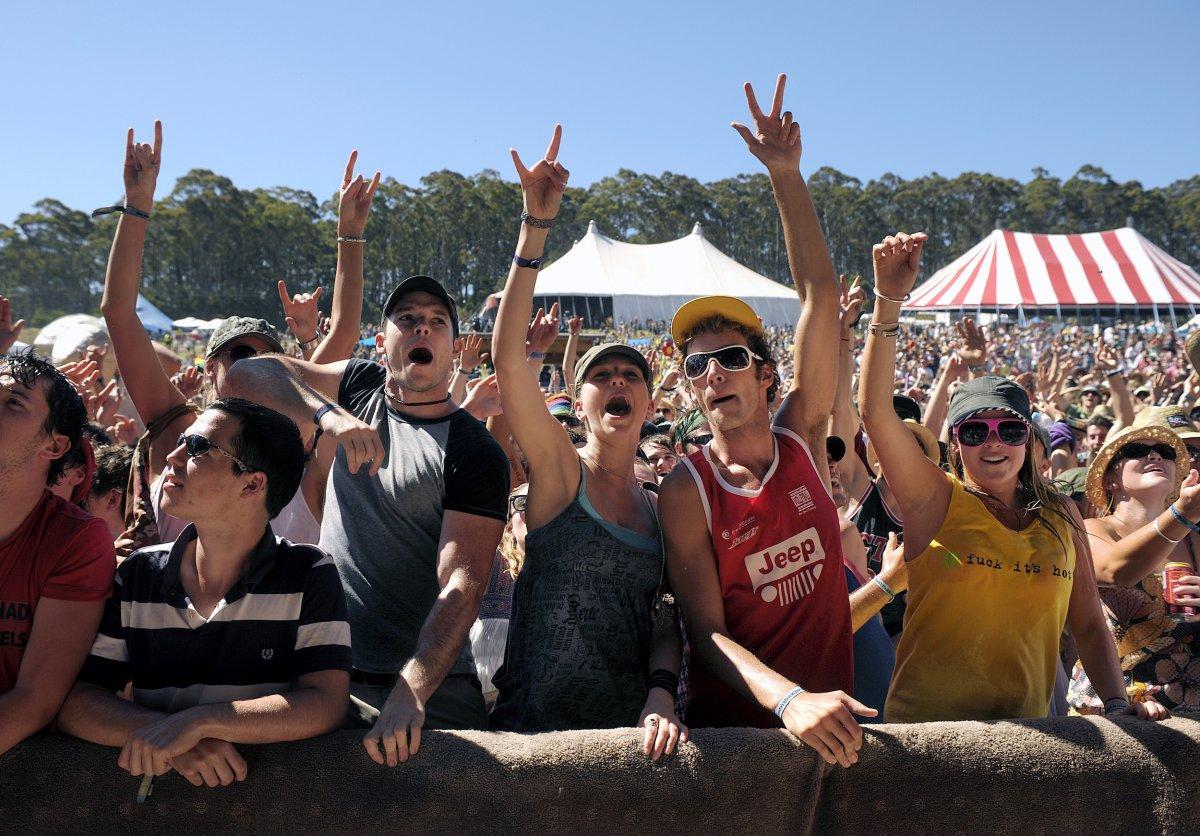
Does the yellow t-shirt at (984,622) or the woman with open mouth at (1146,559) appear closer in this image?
the yellow t-shirt at (984,622)

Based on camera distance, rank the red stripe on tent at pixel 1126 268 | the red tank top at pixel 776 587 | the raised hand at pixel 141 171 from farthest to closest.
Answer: the red stripe on tent at pixel 1126 268
the raised hand at pixel 141 171
the red tank top at pixel 776 587

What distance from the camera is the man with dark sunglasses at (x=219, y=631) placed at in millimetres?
1784

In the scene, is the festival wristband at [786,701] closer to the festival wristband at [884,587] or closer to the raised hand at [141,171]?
the festival wristband at [884,587]

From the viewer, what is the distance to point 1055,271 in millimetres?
35781

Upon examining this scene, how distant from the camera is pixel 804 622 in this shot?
2.29 meters

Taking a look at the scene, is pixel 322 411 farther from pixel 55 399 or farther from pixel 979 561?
pixel 979 561

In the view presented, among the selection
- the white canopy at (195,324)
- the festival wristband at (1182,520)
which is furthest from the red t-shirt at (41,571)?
the white canopy at (195,324)

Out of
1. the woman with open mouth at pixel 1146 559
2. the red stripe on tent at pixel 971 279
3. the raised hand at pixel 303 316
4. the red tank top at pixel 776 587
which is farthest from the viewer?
the red stripe on tent at pixel 971 279

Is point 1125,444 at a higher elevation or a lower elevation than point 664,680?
higher

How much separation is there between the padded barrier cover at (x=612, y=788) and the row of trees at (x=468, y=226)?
72.0 meters

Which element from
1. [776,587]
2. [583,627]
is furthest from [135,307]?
[776,587]

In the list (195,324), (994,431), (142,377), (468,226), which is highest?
(468,226)

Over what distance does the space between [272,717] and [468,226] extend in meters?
83.4

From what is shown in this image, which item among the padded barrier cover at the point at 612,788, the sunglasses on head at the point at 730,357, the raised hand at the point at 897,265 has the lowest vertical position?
the padded barrier cover at the point at 612,788
